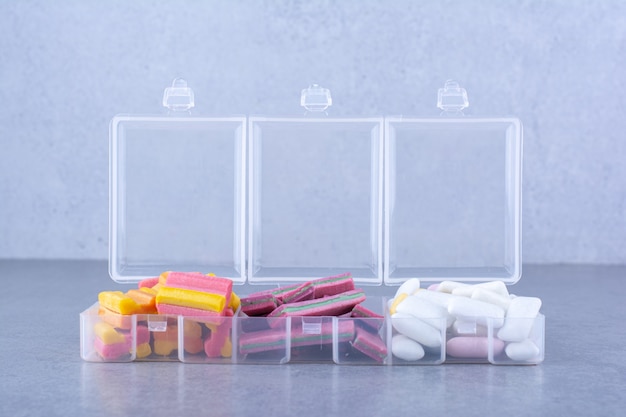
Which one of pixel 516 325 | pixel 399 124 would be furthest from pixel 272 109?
pixel 516 325

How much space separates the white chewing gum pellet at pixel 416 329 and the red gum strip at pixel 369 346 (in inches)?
2.9

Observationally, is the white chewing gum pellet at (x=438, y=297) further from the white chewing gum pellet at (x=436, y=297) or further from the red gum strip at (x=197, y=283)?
the red gum strip at (x=197, y=283)

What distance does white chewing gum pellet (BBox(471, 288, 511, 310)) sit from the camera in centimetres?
259

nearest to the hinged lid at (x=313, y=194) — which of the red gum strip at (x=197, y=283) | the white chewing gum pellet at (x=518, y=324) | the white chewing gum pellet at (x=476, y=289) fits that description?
the white chewing gum pellet at (x=476, y=289)

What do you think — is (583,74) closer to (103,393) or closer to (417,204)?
(417,204)

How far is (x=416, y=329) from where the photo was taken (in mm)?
2443

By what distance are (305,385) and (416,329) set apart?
1.30 feet

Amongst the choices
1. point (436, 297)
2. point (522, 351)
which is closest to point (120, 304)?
point (436, 297)

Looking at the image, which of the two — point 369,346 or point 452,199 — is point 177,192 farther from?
point 369,346

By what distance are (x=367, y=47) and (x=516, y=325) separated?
3.28 metres

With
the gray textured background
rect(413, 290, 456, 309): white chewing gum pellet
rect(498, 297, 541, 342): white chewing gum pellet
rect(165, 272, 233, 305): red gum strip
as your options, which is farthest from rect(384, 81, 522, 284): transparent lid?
the gray textured background

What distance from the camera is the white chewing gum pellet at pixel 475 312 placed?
96.3 inches

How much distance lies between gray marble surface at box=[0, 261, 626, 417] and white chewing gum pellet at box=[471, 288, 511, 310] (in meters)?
0.21

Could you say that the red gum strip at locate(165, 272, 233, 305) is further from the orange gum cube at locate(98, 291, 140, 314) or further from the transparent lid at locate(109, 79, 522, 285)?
the transparent lid at locate(109, 79, 522, 285)
